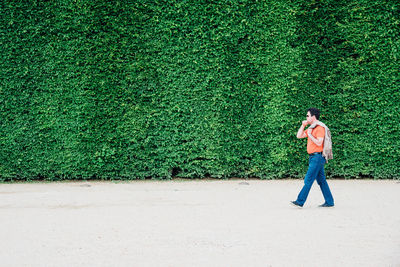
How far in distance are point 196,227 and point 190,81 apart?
485 centimetres

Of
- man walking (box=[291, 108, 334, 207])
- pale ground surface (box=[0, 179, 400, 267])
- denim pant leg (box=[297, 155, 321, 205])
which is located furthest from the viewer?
man walking (box=[291, 108, 334, 207])

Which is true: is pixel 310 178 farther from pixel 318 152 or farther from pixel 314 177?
pixel 318 152

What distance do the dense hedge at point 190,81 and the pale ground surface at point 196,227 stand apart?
4.16 ft

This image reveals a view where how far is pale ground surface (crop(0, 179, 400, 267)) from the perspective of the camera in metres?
4.25

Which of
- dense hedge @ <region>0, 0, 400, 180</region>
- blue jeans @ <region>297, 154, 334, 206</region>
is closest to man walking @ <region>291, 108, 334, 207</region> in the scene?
blue jeans @ <region>297, 154, 334, 206</region>

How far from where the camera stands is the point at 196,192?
27.1 feet

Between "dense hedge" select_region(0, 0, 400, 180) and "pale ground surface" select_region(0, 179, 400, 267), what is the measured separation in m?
1.27

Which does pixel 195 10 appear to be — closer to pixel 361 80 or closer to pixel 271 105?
pixel 271 105

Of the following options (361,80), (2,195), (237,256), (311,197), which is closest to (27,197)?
(2,195)

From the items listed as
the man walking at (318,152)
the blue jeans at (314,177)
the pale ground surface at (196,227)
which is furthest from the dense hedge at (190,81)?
the blue jeans at (314,177)

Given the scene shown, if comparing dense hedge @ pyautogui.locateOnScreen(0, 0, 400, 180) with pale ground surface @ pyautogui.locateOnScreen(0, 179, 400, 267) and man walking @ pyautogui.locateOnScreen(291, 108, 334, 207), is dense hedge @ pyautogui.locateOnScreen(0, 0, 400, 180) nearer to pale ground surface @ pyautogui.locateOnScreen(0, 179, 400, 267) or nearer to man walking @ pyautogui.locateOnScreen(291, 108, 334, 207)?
pale ground surface @ pyautogui.locateOnScreen(0, 179, 400, 267)

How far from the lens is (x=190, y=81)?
952 centimetres

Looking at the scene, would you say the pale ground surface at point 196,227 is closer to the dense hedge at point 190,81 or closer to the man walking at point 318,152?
the man walking at point 318,152

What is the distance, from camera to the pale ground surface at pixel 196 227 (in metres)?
4.25
